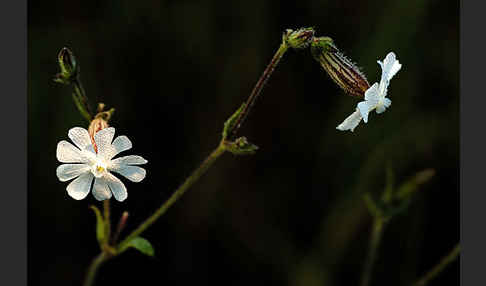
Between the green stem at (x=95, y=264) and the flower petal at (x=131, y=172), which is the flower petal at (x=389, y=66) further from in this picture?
the green stem at (x=95, y=264)

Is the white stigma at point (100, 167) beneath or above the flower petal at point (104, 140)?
beneath

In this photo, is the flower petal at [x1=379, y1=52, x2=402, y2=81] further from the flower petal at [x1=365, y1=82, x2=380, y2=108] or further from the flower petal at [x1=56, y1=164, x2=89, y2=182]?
the flower petal at [x1=56, y1=164, x2=89, y2=182]

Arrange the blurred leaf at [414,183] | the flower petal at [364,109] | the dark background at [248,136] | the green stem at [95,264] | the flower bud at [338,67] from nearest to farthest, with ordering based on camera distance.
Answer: the flower petal at [364,109], the flower bud at [338,67], the green stem at [95,264], the blurred leaf at [414,183], the dark background at [248,136]

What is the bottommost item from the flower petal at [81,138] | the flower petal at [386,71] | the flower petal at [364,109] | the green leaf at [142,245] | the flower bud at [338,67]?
the green leaf at [142,245]

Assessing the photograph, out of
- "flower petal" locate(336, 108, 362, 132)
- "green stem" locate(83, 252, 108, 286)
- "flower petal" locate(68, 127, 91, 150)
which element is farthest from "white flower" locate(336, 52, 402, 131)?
"green stem" locate(83, 252, 108, 286)

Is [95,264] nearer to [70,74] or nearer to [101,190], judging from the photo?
[101,190]

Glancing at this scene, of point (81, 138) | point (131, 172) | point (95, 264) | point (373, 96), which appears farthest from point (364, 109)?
point (95, 264)

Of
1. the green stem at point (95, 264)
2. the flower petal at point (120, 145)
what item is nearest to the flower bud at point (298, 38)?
the flower petal at point (120, 145)

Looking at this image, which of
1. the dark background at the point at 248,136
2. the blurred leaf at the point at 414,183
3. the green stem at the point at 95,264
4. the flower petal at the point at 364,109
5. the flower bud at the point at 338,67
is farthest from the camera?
the dark background at the point at 248,136
